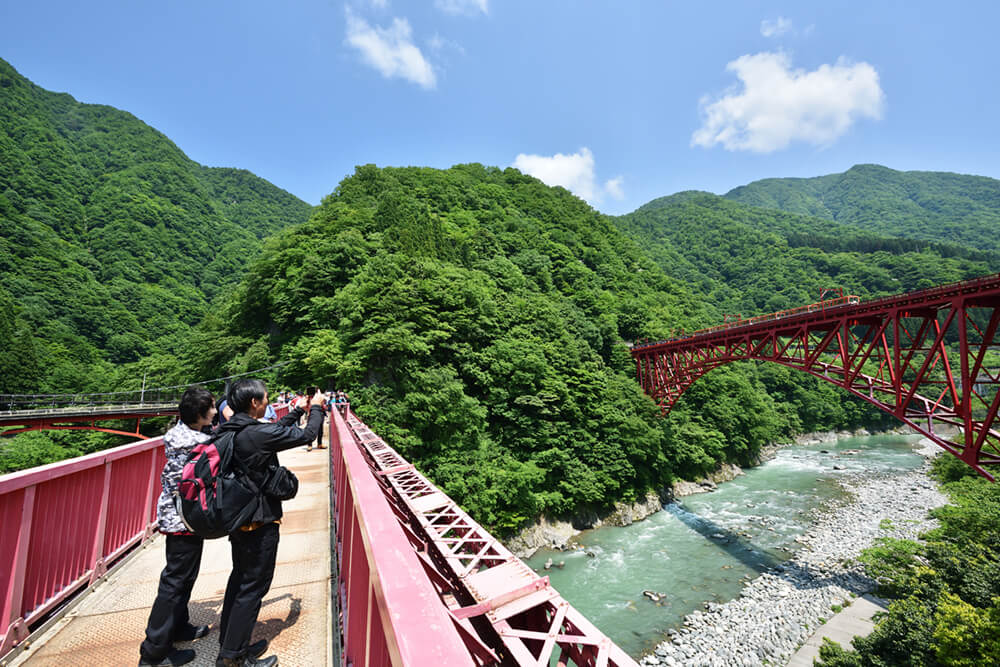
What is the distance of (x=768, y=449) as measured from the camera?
3750 centimetres

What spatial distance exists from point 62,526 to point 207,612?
135 centimetres

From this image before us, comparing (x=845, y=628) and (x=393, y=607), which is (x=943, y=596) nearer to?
(x=845, y=628)

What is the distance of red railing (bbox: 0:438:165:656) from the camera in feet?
8.50

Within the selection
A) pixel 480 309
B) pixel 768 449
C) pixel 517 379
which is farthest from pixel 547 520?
pixel 768 449

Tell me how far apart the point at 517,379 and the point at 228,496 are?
20408mm

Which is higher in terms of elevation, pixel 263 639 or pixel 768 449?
pixel 263 639

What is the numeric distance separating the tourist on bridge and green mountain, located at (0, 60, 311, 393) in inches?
1840

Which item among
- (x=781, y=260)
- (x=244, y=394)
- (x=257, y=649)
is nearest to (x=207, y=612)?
(x=257, y=649)

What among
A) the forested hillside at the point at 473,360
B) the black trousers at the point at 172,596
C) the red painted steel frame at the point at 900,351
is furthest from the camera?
the forested hillside at the point at 473,360

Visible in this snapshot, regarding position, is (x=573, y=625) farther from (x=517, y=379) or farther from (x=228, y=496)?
(x=517, y=379)

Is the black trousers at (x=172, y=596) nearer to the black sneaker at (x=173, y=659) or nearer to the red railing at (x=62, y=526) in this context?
the black sneaker at (x=173, y=659)

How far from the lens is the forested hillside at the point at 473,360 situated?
733 inches

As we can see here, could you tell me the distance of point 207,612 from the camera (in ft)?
10.6

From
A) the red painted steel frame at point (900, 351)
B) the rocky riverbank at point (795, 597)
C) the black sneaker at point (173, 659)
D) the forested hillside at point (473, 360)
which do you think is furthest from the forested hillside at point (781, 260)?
the black sneaker at point (173, 659)
